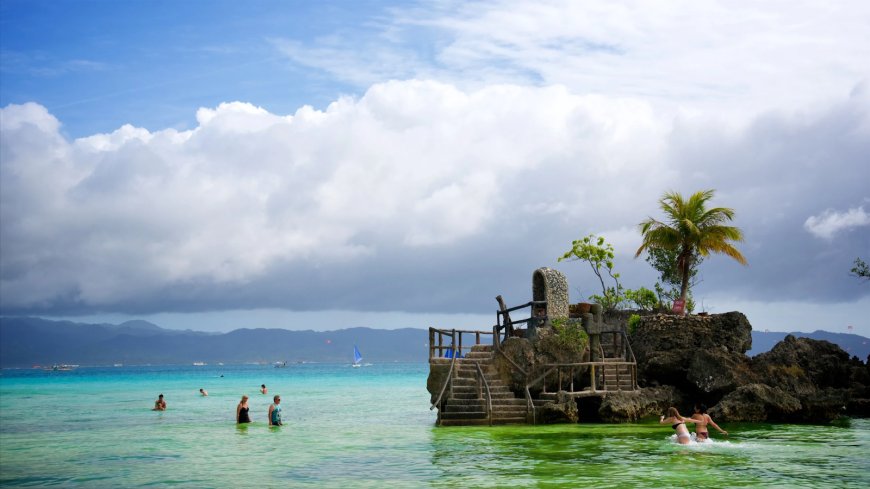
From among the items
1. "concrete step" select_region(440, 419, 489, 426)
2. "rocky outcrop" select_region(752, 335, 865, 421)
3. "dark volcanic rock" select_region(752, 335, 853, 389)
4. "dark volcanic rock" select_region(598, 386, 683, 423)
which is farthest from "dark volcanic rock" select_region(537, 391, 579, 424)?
"dark volcanic rock" select_region(752, 335, 853, 389)

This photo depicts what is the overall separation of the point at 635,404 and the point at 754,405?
3.98 metres

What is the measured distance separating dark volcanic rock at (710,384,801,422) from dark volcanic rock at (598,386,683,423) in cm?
222

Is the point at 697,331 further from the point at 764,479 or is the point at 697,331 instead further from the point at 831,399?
the point at 764,479

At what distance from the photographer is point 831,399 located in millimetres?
28781

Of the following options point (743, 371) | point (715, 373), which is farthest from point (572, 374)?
point (743, 371)

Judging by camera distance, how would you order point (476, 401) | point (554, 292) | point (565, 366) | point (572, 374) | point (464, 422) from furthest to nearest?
point (554, 292) < point (565, 366) < point (572, 374) < point (476, 401) < point (464, 422)

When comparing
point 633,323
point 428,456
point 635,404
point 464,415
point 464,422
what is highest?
point 633,323

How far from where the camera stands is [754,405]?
28.1 metres

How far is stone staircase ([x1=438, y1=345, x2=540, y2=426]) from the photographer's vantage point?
→ 28.7m

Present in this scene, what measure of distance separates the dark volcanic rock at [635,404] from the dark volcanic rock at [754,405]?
2.22 meters

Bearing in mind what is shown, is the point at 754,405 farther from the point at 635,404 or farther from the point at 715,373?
the point at 635,404

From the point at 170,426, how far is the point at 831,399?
26678 millimetres

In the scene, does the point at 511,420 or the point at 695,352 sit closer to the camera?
the point at 511,420

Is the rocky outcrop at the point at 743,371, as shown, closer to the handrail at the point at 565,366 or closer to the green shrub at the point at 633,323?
the green shrub at the point at 633,323
